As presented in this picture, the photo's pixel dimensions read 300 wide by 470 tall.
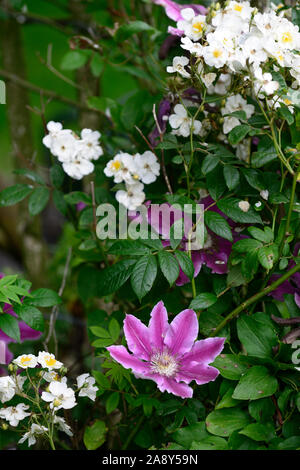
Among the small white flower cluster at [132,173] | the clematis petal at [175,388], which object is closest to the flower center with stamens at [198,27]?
the small white flower cluster at [132,173]

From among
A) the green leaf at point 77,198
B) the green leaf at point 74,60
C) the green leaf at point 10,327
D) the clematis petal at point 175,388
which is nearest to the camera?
the clematis petal at point 175,388

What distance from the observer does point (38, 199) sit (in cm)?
103

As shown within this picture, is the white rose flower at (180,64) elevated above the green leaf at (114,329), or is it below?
above

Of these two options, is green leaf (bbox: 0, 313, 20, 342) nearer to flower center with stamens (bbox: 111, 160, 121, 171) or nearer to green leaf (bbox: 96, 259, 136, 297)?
green leaf (bbox: 96, 259, 136, 297)

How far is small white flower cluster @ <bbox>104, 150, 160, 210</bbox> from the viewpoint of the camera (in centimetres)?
91

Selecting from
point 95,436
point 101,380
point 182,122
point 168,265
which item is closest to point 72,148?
point 182,122

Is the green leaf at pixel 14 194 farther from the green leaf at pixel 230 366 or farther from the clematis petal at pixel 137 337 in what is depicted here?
the green leaf at pixel 230 366

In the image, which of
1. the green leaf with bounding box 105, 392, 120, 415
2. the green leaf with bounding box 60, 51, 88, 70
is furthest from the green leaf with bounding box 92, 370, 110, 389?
the green leaf with bounding box 60, 51, 88, 70

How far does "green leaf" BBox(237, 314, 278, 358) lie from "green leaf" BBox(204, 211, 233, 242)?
0.13m

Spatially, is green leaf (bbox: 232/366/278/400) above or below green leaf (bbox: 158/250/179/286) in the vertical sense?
below

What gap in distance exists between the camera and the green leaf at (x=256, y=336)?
0.79m

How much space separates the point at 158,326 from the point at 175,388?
0.09 meters

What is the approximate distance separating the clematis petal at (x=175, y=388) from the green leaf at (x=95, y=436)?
233mm

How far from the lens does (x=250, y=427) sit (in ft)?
2.43
